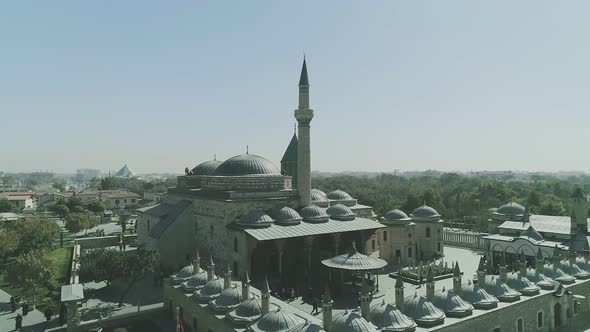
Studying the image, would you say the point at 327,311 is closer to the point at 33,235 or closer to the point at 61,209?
the point at 33,235

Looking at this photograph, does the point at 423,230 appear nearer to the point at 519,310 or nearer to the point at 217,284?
the point at 519,310

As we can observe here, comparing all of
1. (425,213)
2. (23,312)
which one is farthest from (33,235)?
(425,213)

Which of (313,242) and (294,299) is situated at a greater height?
(313,242)

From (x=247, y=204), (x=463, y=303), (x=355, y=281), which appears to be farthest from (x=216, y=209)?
(x=463, y=303)

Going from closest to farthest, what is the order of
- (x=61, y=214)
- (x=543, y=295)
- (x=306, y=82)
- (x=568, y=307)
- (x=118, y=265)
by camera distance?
1. (x=543, y=295)
2. (x=568, y=307)
3. (x=118, y=265)
4. (x=306, y=82)
5. (x=61, y=214)

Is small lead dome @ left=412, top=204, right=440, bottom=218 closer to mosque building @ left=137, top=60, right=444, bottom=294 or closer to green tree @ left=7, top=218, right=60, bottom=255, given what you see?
mosque building @ left=137, top=60, right=444, bottom=294

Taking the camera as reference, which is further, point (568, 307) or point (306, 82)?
point (306, 82)
